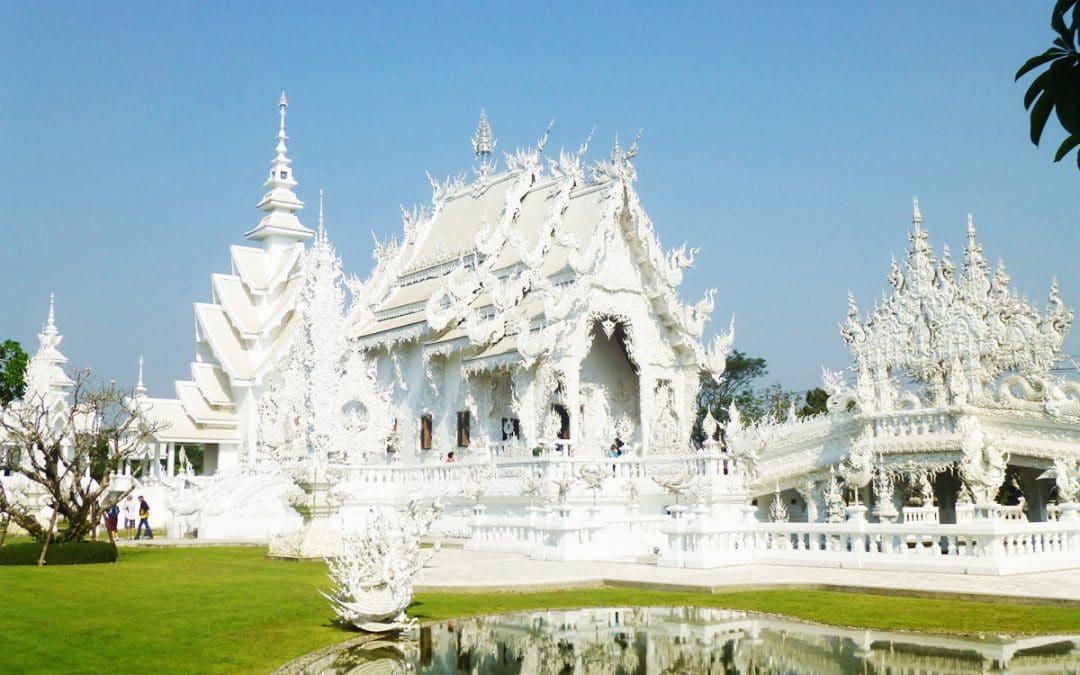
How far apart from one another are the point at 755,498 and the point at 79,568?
14.1 meters

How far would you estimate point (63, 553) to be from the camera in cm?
1530

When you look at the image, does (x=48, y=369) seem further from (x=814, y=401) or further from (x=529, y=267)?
(x=814, y=401)

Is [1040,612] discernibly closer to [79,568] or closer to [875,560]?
[875,560]

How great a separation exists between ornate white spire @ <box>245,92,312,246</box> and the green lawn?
25.6 metres

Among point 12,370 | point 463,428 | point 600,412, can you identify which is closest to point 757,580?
point 600,412

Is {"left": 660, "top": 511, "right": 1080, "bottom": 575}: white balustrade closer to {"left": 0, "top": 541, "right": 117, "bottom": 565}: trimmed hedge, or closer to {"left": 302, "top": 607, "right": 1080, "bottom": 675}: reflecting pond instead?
{"left": 302, "top": 607, "right": 1080, "bottom": 675}: reflecting pond

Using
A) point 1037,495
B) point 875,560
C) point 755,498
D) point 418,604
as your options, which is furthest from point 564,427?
point 418,604

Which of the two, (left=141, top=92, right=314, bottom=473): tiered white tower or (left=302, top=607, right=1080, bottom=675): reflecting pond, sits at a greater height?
(left=141, top=92, right=314, bottom=473): tiered white tower

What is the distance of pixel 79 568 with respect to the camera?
14625mm

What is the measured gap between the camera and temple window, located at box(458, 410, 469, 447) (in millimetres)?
25750

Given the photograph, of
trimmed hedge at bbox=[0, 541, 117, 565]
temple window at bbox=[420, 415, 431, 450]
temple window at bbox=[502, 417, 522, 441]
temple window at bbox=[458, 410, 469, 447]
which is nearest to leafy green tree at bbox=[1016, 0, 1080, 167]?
trimmed hedge at bbox=[0, 541, 117, 565]

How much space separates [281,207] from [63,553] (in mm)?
25037

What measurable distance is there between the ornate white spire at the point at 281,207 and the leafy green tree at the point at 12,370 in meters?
13.4

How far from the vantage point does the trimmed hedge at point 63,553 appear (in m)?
14.9
